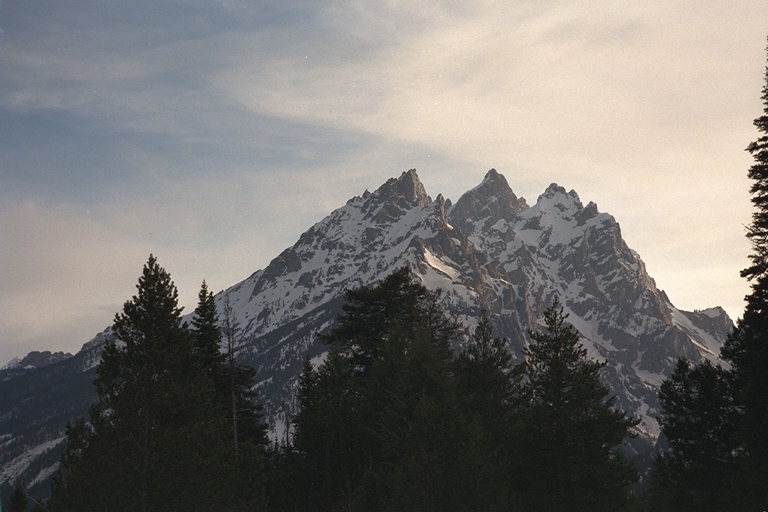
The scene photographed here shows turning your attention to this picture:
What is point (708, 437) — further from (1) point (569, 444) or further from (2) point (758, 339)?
(2) point (758, 339)

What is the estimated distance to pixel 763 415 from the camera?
23.6 meters

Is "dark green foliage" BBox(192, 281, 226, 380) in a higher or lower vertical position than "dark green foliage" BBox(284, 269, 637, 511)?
higher

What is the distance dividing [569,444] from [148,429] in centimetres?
1789

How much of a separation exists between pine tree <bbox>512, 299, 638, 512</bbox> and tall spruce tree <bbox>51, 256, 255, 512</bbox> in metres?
13.7

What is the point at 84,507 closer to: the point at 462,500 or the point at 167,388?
the point at 167,388

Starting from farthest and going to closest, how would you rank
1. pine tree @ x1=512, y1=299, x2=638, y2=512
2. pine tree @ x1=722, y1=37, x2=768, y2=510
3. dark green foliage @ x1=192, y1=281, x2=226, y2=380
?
dark green foliage @ x1=192, y1=281, x2=226, y2=380 < pine tree @ x1=512, y1=299, x2=638, y2=512 < pine tree @ x1=722, y1=37, x2=768, y2=510

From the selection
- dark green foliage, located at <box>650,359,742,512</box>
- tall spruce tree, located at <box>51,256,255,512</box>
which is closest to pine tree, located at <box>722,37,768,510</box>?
dark green foliage, located at <box>650,359,742,512</box>

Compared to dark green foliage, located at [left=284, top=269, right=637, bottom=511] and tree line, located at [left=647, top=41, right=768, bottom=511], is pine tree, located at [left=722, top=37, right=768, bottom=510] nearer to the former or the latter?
tree line, located at [left=647, top=41, right=768, bottom=511]

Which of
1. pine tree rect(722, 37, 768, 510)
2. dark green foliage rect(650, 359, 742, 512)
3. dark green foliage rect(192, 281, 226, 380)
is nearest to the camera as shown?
pine tree rect(722, 37, 768, 510)

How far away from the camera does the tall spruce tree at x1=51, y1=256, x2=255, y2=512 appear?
23.8 metres

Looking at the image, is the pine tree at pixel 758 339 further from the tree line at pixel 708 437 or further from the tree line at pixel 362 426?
the tree line at pixel 362 426

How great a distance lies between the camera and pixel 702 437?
1543 inches

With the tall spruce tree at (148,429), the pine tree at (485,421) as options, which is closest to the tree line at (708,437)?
the pine tree at (485,421)

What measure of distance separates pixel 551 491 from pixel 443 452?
25.0 ft
